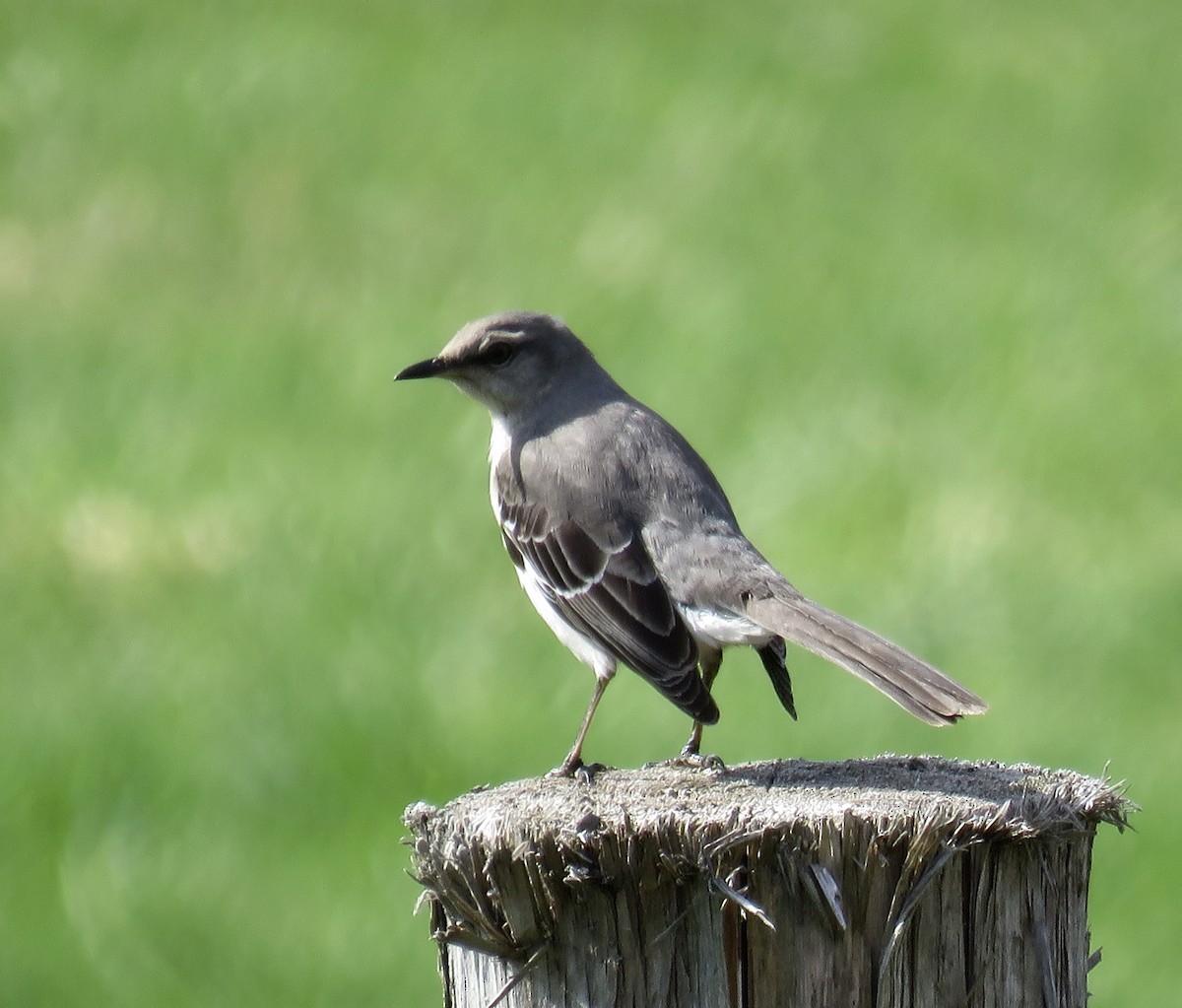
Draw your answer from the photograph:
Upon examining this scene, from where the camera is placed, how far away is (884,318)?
12.4 metres

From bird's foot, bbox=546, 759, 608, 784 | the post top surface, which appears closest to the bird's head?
bird's foot, bbox=546, 759, 608, 784

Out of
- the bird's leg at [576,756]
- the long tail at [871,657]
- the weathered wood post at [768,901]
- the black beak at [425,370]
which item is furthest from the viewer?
the black beak at [425,370]

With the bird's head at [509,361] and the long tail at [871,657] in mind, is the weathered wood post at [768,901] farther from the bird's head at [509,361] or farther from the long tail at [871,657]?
the bird's head at [509,361]

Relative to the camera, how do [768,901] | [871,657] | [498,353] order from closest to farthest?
1. [768,901]
2. [871,657]
3. [498,353]

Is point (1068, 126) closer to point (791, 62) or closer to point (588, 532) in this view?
point (791, 62)

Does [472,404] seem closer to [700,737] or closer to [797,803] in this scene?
[700,737]

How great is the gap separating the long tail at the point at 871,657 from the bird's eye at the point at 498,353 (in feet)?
4.60

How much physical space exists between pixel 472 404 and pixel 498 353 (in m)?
5.52

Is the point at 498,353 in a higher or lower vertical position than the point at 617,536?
higher

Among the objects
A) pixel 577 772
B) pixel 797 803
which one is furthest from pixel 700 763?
pixel 797 803

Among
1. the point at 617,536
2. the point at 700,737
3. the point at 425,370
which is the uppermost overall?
the point at 425,370

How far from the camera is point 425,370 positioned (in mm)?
5926

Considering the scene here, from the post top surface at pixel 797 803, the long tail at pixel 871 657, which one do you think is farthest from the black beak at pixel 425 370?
the post top surface at pixel 797 803

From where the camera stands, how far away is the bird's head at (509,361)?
6031 millimetres
